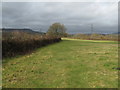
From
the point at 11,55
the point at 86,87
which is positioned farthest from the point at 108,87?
the point at 11,55

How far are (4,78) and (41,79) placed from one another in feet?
5.02

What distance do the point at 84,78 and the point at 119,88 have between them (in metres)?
1.34

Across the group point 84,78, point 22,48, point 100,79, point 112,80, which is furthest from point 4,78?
point 22,48

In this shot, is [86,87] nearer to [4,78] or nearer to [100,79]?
[100,79]

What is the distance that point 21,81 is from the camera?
4.64m

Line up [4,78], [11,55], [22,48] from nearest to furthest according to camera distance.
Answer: [4,78] < [11,55] < [22,48]

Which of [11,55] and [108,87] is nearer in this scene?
[108,87]

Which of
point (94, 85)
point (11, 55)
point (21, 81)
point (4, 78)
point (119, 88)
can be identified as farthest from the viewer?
point (11, 55)

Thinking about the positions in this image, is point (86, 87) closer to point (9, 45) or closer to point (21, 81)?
point (21, 81)

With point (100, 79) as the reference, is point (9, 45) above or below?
above

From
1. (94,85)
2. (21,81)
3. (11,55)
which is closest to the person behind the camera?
(94,85)

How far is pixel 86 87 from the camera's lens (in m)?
4.04

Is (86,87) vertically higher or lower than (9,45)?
lower

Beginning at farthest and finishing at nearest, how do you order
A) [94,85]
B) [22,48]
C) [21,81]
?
[22,48], [21,81], [94,85]
